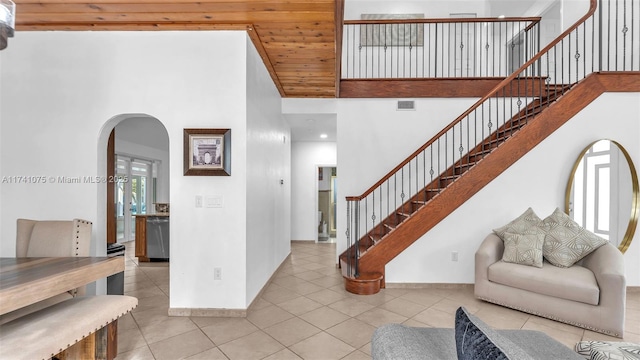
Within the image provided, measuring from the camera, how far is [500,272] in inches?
127

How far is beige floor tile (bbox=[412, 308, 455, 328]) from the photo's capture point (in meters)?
2.86

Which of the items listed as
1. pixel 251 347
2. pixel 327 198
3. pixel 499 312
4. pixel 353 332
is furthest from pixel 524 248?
pixel 327 198

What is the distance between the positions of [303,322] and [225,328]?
736 mm

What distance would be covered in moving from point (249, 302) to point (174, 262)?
34.8 inches

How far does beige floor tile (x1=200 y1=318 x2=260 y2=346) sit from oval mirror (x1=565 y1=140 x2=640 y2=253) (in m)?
4.12

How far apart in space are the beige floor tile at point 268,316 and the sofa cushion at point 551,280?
235 cm

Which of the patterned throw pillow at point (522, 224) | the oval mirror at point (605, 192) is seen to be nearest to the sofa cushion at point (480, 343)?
the patterned throw pillow at point (522, 224)

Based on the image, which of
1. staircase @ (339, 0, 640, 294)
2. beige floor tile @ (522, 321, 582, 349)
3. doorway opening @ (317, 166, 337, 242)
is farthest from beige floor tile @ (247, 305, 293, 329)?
doorway opening @ (317, 166, 337, 242)

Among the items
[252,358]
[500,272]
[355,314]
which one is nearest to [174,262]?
[252,358]

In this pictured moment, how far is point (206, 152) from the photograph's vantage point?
297 centimetres

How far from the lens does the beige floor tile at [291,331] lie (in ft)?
8.34

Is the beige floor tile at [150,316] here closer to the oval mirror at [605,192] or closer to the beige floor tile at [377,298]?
the beige floor tile at [377,298]

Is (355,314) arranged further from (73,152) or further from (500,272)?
(73,152)

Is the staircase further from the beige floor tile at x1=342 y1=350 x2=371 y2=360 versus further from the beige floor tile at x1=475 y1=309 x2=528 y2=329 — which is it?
the beige floor tile at x1=342 y1=350 x2=371 y2=360
